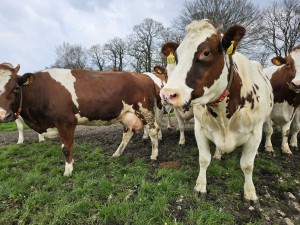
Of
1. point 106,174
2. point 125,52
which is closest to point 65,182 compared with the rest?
point 106,174

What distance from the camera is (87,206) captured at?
13.0ft

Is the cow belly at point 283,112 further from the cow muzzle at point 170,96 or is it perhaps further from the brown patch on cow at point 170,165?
the cow muzzle at point 170,96

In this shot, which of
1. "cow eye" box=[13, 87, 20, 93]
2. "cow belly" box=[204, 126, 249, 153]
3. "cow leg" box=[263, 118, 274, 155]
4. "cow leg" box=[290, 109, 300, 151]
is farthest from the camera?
"cow leg" box=[290, 109, 300, 151]

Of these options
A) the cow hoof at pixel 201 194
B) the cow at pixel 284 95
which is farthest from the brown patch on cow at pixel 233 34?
the cow at pixel 284 95

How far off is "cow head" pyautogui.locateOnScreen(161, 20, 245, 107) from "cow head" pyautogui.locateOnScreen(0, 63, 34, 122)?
10.9 feet

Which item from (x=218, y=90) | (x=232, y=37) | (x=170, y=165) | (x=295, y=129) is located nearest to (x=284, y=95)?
(x=295, y=129)

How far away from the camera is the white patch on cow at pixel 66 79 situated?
5566 millimetres

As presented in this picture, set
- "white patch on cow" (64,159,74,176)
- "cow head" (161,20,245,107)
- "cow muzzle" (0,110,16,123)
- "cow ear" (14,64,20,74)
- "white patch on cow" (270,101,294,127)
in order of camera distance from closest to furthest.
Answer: "cow head" (161,20,245,107), "cow muzzle" (0,110,16,123), "cow ear" (14,64,20,74), "white patch on cow" (64,159,74,176), "white patch on cow" (270,101,294,127)

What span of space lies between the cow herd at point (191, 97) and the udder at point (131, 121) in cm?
2

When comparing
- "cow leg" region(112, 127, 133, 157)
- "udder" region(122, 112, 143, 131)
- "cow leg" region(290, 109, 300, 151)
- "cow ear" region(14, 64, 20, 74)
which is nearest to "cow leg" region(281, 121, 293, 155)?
"cow leg" region(290, 109, 300, 151)

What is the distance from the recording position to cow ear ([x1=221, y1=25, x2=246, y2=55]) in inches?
112

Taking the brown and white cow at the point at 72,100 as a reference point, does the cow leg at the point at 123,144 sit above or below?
below

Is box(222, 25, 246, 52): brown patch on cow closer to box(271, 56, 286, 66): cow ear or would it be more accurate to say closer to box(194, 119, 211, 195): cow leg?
box(194, 119, 211, 195): cow leg

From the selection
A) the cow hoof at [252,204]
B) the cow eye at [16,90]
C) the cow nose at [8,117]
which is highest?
the cow eye at [16,90]
